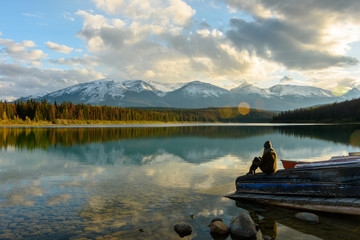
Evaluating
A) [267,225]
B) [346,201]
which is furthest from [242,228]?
[346,201]

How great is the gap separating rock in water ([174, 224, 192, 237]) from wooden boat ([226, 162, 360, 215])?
19.9 feet

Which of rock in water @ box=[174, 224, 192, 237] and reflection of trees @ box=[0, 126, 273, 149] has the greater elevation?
rock in water @ box=[174, 224, 192, 237]

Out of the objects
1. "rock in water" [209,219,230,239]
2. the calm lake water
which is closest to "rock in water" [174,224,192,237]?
the calm lake water

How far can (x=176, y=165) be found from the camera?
29938mm

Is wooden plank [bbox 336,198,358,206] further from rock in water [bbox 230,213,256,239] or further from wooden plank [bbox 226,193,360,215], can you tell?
rock in water [bbox 230,213,256,239]

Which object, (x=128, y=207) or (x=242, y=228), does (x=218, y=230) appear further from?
(x=128, y=207)

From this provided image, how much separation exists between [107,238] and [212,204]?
23.0 ft

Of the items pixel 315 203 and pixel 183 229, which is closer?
pixel 183 229

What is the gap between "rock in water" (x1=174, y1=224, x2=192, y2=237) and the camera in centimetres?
1136

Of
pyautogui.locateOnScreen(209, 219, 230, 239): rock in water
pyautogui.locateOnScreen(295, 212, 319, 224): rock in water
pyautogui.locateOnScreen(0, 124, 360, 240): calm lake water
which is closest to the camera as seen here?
pyautogui.locateOnScreen(209, 219, 230, 239): rock in water

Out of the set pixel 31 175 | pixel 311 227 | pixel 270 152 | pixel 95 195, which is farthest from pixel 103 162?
pixel 311 227

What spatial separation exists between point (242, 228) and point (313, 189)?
5.67 meters

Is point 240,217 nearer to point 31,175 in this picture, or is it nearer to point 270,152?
point 270,152

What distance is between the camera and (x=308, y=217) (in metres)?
12.9
